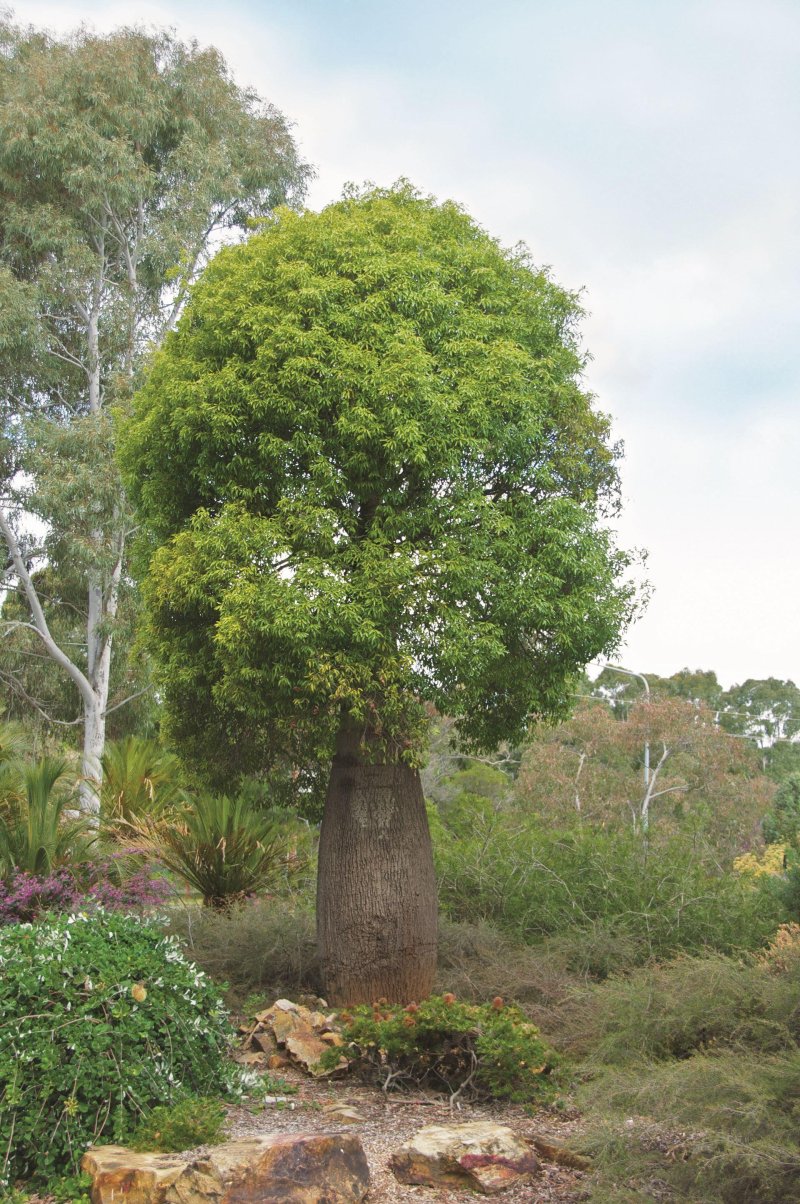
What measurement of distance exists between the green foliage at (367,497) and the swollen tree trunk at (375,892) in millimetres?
443

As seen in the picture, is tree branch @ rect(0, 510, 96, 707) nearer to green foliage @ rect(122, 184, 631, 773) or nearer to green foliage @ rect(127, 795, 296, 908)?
green foliage @ rect(127, 795, 296, 908)

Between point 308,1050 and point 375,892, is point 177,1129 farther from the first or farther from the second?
point 375,892

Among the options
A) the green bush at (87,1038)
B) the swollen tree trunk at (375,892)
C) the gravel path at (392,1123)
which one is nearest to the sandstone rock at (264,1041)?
the gravel path at (392,1123)

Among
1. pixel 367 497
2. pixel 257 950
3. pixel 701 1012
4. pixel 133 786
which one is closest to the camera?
pixel 701 1012

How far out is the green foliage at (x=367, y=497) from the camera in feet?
25.7

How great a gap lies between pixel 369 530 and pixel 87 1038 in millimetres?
4334

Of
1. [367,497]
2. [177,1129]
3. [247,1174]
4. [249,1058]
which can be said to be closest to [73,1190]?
[177,1129]

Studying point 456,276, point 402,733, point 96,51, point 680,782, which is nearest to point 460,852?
point 402,733

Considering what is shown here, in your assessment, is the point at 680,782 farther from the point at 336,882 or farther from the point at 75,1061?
the point at 75,1061

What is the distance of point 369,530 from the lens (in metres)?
8.28

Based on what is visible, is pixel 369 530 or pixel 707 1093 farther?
pixel 369 530

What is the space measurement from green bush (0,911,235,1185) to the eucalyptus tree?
1501 centimetres

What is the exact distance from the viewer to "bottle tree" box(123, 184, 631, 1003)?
786 cm

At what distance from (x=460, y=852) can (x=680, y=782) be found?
56.7 feet
